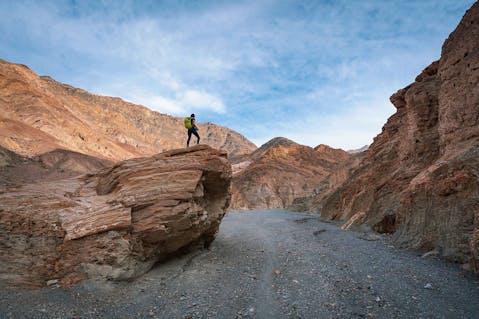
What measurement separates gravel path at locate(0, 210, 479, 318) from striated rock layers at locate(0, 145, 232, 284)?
610 mm

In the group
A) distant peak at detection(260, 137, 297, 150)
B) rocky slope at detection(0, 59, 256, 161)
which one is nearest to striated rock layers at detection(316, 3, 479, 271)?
rocky slope at detection(0, 59, 256, 161)

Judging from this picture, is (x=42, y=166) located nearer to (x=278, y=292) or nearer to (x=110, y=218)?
(x=110, y=218)

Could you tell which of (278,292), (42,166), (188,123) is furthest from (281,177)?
(278,292)

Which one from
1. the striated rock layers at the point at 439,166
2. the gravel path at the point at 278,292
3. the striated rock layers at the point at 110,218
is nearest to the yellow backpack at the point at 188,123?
the striated rock layers at the point at 110,218

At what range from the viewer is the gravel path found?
6.82 metres

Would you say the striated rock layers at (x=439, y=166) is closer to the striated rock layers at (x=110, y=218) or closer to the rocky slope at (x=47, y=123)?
the striated rock layers at (x=110, y=218)

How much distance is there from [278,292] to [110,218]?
5794mm

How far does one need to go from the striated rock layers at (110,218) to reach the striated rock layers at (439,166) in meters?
8.68

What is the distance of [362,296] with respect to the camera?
746 centimetres

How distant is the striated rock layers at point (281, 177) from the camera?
62.8 metres

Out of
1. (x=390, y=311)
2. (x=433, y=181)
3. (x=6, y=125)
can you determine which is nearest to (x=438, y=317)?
(x=390, y=311)

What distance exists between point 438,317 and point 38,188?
1269 cm

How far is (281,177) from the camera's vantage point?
68688mm

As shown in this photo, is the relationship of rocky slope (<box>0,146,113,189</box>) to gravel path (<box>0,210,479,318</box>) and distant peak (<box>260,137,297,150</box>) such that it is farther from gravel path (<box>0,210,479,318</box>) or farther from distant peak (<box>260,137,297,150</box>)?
distant peak (<box>260,137,297,150</box>)
